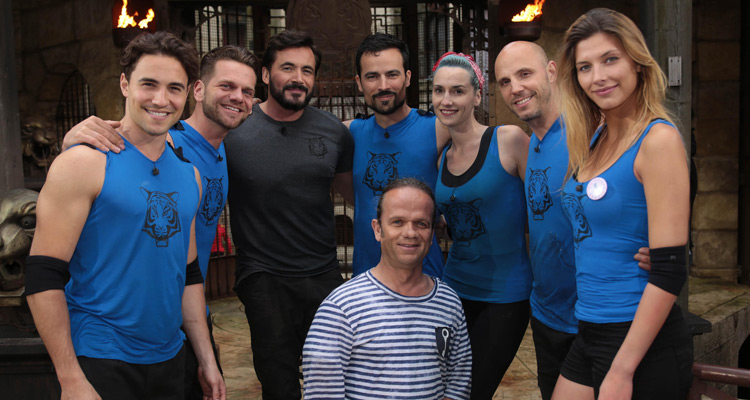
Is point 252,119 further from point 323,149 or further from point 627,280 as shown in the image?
point 627,280

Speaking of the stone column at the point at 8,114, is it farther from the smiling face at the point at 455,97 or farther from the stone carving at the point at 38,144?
the smiling face at the point at 455,97

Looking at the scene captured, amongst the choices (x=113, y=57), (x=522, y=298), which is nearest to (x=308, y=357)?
(x=522, y=298)

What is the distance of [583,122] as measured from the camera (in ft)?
7.00

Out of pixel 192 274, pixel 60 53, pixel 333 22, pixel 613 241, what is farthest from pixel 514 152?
pixel 60 53

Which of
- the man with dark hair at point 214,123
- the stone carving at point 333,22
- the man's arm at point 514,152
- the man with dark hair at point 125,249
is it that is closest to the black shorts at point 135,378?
the man with dark hair at point 125,249

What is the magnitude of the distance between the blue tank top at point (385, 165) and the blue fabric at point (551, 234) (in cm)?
59

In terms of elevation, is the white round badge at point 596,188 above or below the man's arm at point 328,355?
above

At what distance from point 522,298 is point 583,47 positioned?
3.50ft

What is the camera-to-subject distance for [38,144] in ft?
22.7

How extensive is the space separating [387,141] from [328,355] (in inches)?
45.4

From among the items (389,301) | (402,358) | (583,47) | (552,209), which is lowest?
(402,358)

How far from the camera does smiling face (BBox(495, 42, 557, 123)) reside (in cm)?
257

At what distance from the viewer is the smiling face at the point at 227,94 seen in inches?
111

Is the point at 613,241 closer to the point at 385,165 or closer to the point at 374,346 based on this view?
the point at 374,346
